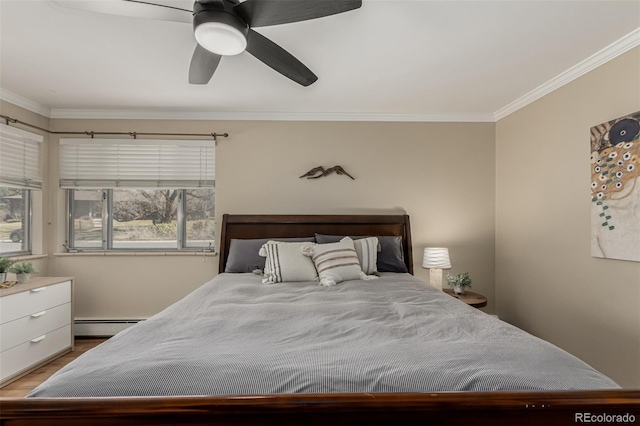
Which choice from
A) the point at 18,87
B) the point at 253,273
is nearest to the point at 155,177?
the point at 18,87

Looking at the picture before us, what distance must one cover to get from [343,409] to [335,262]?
6.20 ft

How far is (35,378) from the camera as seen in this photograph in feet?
8.86

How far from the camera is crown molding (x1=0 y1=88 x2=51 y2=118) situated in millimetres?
3085

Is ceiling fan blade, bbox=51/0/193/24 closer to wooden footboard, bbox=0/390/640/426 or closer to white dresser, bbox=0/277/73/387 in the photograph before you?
wooden footboard, bbox=0/390/640/426

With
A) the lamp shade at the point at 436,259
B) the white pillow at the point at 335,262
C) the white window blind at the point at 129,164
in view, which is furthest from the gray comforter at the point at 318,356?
the white window blind at the point at 129,164

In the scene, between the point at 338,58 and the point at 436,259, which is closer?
the point at 338,58

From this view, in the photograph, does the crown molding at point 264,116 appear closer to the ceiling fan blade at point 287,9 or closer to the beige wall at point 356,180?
the beige wall at point 356,180

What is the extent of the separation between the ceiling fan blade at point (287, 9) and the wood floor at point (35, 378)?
2.92 metres

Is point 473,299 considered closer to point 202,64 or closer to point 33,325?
point 202,64

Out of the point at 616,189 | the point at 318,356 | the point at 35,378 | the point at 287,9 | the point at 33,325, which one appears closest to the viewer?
the point at 318,356

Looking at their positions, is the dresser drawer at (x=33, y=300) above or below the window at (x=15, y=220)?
below

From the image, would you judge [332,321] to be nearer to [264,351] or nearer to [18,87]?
[264,351]

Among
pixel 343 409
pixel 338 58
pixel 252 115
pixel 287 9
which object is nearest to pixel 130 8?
pixel 287 9

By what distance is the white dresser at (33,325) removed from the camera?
2568 millimetres
